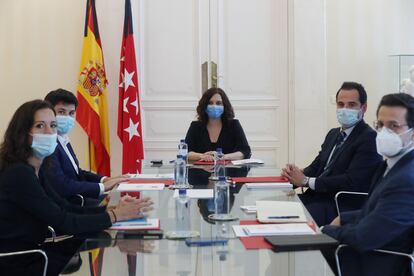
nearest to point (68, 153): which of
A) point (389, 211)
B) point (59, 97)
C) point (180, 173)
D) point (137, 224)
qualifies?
point (59, 97)

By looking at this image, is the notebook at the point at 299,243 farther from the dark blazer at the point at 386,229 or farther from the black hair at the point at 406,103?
the black hair at the point at 406,103

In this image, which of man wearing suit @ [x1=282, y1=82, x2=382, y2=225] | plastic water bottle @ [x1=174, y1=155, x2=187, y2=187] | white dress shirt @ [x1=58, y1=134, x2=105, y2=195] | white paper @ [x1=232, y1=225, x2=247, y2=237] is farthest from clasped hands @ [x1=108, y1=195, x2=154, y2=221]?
man wearing suit @ [x1=282, y1=82, x2=382, y2=225]

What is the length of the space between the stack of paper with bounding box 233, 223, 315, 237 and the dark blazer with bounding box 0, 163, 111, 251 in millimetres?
532

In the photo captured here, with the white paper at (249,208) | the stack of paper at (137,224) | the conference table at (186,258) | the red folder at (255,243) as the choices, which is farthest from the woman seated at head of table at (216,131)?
the red folder at (255,243)

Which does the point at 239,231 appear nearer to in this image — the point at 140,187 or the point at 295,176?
the point at 140,187

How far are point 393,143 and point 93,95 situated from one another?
12.5 ft

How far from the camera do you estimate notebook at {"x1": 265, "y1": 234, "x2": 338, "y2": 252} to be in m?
1.82

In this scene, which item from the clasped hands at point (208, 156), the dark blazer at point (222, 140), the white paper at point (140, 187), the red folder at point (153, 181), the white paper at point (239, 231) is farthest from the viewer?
the dark blazer at point (222, 140)

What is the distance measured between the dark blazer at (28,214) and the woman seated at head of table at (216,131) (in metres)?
2.28

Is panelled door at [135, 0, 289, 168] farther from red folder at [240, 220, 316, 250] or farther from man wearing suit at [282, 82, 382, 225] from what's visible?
red folder at [240, 220, 316, 250]

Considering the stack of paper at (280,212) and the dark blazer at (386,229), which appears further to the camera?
the stack of paper at (280,212)

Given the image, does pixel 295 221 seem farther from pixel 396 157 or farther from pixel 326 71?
pixel 326 71

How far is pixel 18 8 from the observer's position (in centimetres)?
584

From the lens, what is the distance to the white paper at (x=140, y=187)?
9.90ft
